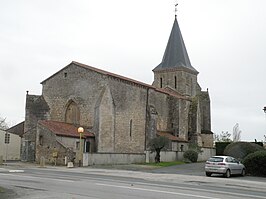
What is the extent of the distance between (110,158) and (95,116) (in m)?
6.11

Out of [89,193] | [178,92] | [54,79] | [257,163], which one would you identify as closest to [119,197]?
[89,193]

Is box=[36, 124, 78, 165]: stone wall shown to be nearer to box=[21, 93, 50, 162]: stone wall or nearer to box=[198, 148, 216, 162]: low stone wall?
box=[21, 93, 50, 162]: stone wall

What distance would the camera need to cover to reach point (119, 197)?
12.0 metres

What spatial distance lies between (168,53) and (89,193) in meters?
53.3

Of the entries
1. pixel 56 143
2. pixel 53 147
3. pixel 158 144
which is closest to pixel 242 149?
pixel 158 144

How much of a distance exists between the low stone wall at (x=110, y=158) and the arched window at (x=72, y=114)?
25.5ft

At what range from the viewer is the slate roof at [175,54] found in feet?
208

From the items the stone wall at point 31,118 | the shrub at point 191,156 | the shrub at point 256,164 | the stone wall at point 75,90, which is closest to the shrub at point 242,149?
the shrub at point 256,164

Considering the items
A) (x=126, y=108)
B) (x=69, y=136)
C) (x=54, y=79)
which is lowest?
(x=69, y=136)

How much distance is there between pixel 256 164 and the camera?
28562 millimetres

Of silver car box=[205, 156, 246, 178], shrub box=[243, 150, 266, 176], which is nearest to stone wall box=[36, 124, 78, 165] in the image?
silver car box=[205, 156, 246, 178]

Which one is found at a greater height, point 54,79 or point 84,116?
point 54,79

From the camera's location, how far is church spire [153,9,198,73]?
208ft

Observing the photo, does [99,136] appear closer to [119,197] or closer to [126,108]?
[126,108]
